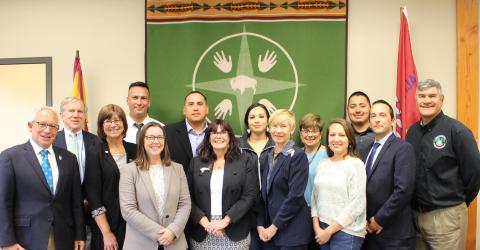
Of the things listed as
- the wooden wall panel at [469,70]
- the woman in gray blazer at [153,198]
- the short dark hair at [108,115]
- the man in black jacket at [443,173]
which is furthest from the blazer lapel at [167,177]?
the wooden wall panel at [469,70]

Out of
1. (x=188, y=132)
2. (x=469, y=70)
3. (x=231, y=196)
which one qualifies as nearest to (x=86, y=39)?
(x=188, y=132)

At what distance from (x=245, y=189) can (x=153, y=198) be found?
0.61 metres

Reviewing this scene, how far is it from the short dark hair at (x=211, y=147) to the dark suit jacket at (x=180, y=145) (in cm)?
39

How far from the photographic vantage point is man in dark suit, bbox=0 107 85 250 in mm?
2385

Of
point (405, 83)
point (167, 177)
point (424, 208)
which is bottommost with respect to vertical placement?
point (424, 208)

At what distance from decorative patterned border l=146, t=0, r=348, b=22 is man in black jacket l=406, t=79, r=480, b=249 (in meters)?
1.36

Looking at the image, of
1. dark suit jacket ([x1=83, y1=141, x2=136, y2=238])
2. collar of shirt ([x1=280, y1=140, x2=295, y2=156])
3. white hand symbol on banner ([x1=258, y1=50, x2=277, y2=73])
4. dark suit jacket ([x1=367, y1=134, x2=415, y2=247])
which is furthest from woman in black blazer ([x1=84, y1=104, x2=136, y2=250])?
dark suit jacket ([x1=367, y1=134, x2=415, y2=247])

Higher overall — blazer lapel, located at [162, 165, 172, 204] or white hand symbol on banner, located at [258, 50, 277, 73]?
white hand symbol on banner, located at [258, 50, 277, 73]

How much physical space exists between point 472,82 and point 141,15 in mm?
3193

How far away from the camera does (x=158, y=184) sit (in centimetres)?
262

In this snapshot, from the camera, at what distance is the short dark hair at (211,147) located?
2787 mm

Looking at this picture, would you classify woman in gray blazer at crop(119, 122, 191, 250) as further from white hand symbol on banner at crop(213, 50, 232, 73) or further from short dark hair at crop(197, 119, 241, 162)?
white hand symbol on banner at crop(213, 50, 232, 73)

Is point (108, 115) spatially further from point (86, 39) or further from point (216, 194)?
point (86, 39)

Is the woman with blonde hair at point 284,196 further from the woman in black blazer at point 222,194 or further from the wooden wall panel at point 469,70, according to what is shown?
the wooden wall panel at point 469,70
